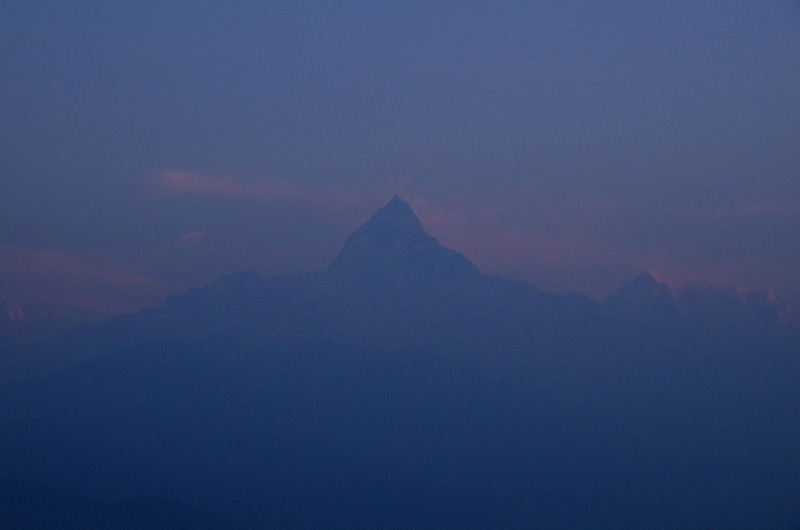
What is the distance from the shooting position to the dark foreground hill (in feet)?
262

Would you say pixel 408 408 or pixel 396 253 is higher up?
pixel 396 253

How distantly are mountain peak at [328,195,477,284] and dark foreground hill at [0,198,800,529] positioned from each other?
0.30m

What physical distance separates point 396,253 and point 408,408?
33.1 metres

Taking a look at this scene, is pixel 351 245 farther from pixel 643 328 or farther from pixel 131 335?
pixel 643 328

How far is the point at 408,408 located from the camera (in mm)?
97125

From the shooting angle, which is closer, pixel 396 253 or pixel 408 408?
pixel 408 408

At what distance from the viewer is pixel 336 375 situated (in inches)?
4026

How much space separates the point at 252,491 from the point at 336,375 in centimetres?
2415

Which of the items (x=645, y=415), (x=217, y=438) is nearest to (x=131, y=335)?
(x=217, y=438)

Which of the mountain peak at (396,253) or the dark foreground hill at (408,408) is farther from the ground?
the mountain peak at (396,253)

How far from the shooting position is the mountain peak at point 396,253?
123m

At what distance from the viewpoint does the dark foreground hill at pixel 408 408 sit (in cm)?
7988

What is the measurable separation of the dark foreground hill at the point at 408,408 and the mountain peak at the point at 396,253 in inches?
11.8

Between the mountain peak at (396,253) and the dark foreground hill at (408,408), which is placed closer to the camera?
the dark foreground hill at (408,408)
